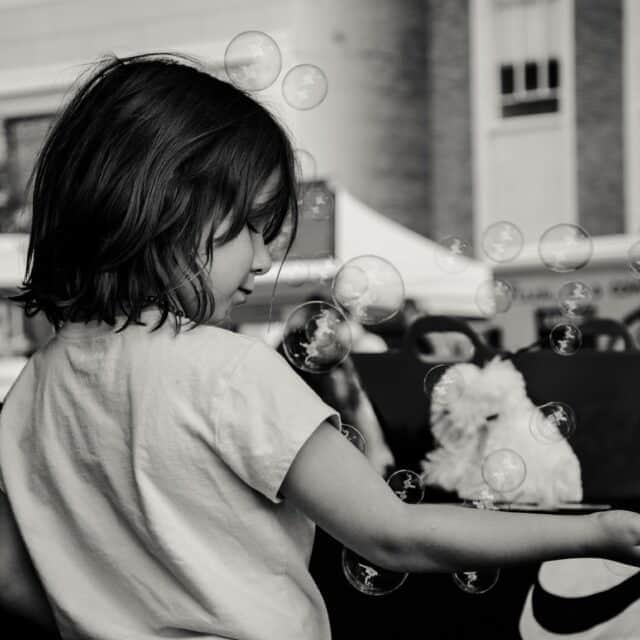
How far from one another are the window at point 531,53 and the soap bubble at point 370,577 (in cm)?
664

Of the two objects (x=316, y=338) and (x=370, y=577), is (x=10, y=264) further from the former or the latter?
(x=370, y=577)

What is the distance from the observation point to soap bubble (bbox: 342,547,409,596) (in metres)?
0.99

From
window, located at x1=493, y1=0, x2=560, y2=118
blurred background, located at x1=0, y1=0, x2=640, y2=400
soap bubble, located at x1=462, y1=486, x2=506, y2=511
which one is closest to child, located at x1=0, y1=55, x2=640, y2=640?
soap bubble, located at x1=462, y1=486, x2=506, y2=511

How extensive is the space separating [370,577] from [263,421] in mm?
361

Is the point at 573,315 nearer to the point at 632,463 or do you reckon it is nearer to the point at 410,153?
the point at 632,463

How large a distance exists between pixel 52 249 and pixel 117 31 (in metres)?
5.64

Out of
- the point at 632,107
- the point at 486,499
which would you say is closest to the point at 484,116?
the point at 632,107

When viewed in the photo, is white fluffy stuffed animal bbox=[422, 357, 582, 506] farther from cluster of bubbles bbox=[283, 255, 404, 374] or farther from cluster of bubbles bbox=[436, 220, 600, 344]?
cluster of bubbles bbox=[436, 220, 600, 344]

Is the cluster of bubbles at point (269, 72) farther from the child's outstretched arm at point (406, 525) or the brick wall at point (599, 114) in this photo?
the brick wall at point (599, 114)

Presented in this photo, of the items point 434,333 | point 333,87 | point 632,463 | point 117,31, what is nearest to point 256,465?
point 632,463

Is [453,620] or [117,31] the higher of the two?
[117,31]

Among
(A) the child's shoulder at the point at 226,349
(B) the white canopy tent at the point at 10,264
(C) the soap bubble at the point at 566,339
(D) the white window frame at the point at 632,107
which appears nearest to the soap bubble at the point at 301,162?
(A) the child's shoulder at the point at 226,349

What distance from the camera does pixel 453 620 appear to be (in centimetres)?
100

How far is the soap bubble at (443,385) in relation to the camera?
3.59 feet
